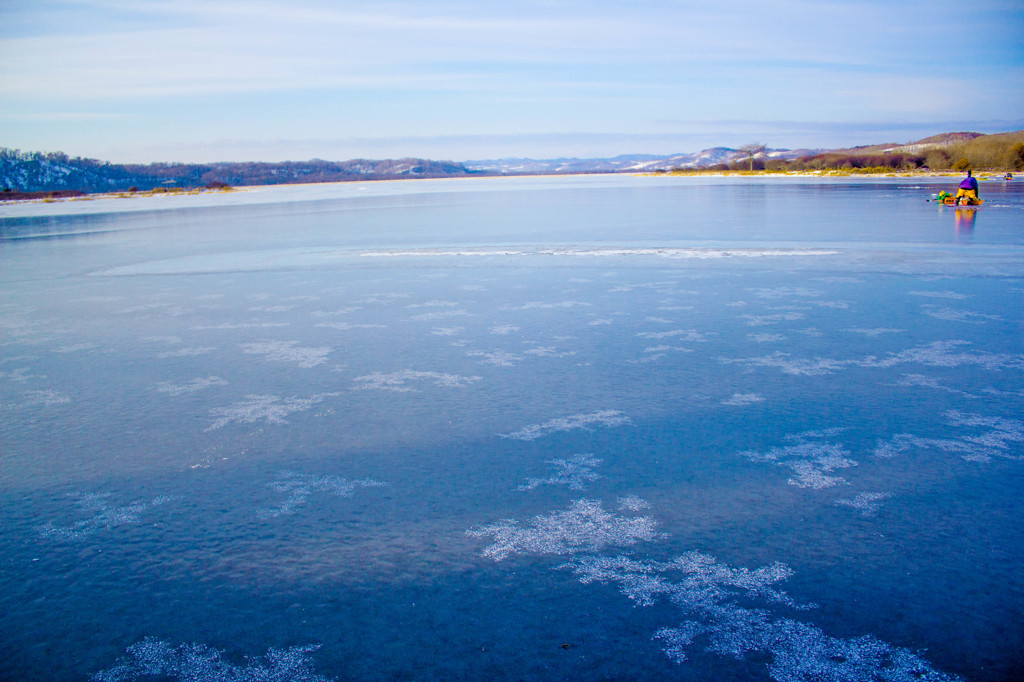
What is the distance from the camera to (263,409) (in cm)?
505

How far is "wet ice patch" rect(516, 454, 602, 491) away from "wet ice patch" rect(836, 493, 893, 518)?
128 centimetres

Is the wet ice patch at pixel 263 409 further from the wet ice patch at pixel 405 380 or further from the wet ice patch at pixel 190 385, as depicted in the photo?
the wet ice patch at pixel 190 385

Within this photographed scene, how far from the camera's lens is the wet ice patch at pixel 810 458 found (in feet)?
12.2

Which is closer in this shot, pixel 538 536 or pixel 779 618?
pixel 779 618

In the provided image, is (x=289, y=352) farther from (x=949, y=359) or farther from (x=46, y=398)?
(x=949, y=359)

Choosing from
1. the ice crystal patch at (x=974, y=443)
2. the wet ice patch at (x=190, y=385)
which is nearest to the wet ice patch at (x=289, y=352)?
the wet ice patch at (x=190, y=385)

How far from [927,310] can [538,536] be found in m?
6.38

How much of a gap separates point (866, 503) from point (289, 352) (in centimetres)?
507

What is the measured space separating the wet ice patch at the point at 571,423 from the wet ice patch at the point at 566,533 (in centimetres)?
103

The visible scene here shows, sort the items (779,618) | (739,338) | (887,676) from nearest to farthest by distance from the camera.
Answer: (887,676)
(779,618)
(739,338)

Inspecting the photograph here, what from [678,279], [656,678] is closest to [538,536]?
[656,678]

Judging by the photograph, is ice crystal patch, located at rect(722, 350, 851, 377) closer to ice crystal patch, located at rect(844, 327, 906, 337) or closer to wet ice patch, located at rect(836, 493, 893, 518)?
ice crystal patch, located at rect(844, 327, 906, 337)

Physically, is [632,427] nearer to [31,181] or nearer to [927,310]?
[927,310]

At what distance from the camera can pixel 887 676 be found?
90.5 inches
